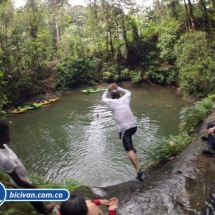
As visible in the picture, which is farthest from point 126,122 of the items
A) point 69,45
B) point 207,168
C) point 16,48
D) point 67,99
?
point 69,45

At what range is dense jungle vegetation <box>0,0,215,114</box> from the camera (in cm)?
1781

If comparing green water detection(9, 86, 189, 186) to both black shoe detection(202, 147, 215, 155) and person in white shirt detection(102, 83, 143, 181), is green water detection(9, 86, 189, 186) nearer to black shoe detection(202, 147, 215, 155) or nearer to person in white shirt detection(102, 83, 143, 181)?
person in white shirt detection(102, 83, 143, 181)

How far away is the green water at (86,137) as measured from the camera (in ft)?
21.7

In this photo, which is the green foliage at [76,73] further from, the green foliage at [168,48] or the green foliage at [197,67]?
the green foliage at [197,67]

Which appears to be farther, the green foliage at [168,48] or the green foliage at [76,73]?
the green foliage at [76,73]

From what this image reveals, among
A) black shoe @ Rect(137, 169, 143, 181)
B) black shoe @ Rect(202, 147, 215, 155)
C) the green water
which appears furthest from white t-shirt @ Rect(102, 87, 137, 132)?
the green water

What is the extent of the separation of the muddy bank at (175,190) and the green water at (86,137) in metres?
1.29

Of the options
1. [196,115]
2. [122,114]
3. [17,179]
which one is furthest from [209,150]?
[17,179]

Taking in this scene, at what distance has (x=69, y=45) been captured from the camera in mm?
24156

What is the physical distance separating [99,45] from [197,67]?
13.3 meters

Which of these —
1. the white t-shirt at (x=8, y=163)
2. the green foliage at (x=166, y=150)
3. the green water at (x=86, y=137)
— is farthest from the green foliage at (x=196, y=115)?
the white t-shirt at (x=8, y=163)

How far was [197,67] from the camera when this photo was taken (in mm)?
11906

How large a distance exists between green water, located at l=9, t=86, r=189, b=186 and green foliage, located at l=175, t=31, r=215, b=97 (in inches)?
38.8

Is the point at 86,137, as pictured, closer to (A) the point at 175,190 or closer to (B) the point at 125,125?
(B) the point at 125,125
